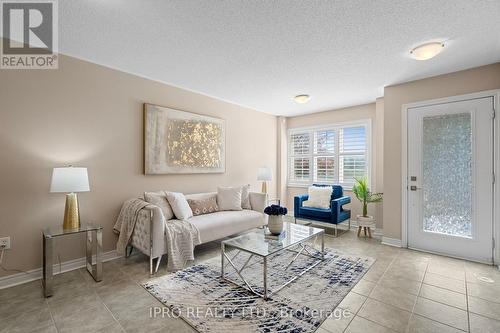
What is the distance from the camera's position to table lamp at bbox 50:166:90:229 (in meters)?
2.30

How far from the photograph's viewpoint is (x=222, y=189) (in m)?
4.02

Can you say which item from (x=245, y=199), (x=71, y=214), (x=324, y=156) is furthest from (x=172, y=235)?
(x=324, y=156)

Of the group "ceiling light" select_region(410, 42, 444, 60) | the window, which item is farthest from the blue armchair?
"ceiling light" select_region(410, 42, 444, 60)

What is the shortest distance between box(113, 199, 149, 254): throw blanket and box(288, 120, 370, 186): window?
384 centimetres

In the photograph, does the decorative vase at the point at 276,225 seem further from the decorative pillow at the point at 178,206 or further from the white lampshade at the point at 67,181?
the white lampshade at the point at 67,181

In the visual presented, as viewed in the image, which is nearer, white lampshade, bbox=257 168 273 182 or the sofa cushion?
the sofa cushion

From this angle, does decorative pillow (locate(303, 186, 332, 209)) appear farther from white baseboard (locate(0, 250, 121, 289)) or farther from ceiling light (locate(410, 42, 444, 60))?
white baseboard (locate(0, 250, 121, 289))

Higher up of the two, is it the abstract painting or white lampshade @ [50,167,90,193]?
the abstract painting

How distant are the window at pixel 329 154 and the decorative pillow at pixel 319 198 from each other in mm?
752

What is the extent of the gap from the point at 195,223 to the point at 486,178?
3724mm

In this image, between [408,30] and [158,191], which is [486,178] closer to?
[408,30]

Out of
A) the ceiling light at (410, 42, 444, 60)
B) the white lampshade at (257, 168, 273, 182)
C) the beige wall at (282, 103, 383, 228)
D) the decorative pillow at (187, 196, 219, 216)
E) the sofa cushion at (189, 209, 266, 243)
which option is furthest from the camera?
the white lampshade at (257, 168, 273, 182)

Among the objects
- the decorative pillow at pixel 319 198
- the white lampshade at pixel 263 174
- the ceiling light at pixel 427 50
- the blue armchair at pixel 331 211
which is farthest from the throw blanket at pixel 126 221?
the ceiling light at pixel 427 50

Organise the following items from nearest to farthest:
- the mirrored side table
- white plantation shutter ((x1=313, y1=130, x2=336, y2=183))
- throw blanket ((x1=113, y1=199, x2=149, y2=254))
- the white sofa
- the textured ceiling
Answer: the textured ceiling
the mirrored side table
the white sofa
throw blanket ((x1=113, y1=199, x2=149, y2=254))
white plantation shutter ((x1=313, y1=130, x2=336, y2=183))
